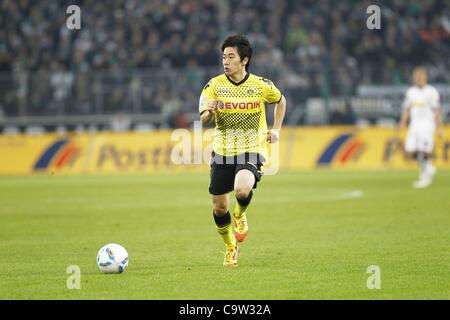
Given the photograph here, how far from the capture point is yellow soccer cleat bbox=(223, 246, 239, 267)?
10.5 m

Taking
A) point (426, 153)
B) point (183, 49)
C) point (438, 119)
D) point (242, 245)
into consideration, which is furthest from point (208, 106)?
point (183, 49)

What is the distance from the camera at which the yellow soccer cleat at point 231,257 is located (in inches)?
413

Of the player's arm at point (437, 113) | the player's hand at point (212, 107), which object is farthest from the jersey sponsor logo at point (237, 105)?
the player's arm at point (437, 113)

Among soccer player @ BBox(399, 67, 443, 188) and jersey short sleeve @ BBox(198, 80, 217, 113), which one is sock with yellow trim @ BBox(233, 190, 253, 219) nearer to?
jersey short sleeve @ BBox(198, 80, 217, 113)

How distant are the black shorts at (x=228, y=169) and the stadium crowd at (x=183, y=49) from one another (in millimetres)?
19865

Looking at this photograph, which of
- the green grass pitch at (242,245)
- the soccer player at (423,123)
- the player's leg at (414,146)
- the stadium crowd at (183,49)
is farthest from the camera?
the stadium crowd at (183,49)

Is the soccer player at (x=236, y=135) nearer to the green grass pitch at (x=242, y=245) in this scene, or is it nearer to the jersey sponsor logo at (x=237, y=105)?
the jersey sponsor logo at (x=237, y=105)

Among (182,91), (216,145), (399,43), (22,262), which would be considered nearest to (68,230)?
(22,262)

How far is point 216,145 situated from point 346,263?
6.34 feet

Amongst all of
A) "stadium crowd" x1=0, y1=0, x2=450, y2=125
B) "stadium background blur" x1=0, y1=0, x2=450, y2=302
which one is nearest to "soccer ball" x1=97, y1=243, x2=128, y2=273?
"stadium background blur" x1=0, y1=0, x2=450, y2=302

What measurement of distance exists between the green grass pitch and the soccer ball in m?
0.15

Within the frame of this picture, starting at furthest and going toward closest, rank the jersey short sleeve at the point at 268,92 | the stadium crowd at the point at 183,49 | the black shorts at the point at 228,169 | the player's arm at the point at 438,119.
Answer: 1. the stadium crowd at the point at 183,49
2. the player's arm at the point at 438,119
3. the jersey short sleeve at the point at 268,92
4. the black shorts at the point at 228,169

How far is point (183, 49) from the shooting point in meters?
33.8
